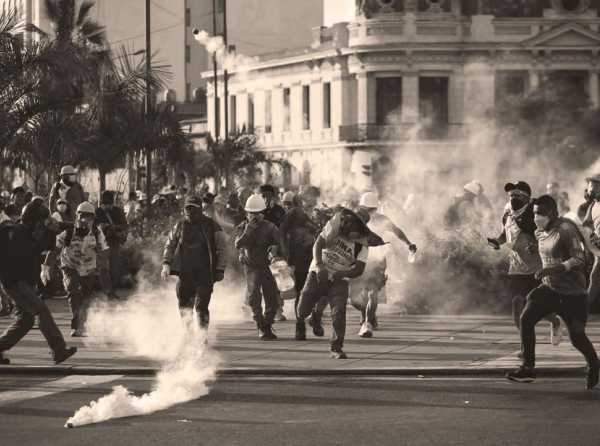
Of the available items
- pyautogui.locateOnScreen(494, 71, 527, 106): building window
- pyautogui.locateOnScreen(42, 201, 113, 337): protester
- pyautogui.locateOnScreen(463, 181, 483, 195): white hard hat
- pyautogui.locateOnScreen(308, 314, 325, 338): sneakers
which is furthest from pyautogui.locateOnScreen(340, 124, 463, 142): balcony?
pyautogui.locateOnScreen(308, 314, 325, 338): sneakers

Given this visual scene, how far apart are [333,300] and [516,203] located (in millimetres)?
1853

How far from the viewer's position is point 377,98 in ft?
219

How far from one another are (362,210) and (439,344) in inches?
58.8

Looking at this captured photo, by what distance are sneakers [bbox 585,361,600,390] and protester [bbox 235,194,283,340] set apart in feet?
16.4

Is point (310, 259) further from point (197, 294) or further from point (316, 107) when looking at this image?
point (316, 107)

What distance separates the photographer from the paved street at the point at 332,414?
10.4m

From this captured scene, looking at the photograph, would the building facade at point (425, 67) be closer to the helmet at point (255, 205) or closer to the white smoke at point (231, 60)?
the white smoke at point (231, 60)

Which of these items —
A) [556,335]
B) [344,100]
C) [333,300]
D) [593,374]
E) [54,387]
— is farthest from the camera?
[344,100]

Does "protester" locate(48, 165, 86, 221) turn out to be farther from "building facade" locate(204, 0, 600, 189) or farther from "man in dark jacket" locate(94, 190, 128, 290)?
"building facade" locate(204, 0, 600, 189)

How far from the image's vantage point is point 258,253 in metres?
17.1

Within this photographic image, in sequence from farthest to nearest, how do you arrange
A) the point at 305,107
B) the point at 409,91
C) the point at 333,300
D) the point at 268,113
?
the point at 268,113, the point at 305,107, the point at 409,91, the point at 333,300

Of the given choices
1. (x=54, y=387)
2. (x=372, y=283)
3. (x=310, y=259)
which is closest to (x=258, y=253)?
(x=310, y=259)

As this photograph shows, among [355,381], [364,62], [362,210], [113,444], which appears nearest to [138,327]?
[362,210]

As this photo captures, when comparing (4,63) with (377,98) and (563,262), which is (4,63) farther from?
(377,98)
